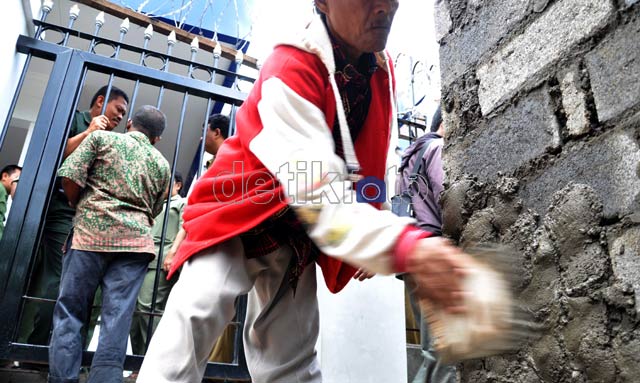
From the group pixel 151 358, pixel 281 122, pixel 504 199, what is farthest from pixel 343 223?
pixel 504 199

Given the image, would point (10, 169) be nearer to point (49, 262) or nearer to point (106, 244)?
point (49, 262)

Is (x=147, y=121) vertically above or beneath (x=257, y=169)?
above

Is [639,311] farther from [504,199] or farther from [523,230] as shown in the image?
[504,199]

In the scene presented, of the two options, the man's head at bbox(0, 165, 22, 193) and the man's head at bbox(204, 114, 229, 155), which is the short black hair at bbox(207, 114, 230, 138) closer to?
the man's head at bbox(204, 114, 229, 155)

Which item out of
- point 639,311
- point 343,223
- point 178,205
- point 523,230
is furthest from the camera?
point 178,205

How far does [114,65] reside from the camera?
3.41 meters

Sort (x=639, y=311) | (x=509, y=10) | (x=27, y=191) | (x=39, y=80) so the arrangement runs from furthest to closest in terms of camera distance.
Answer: (x=39, y=80)
(x=27, y=191)
(x=509, y=10)
(x=639, y=311)

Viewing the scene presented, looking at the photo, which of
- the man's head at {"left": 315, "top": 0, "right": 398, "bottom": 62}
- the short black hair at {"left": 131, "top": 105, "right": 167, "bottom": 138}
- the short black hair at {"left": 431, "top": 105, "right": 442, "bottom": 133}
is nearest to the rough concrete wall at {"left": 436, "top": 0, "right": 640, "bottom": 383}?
the man's head at {"left": 315, "top": 0, "right": 398, "bottom": 62}

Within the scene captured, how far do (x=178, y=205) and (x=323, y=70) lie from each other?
2932 mm

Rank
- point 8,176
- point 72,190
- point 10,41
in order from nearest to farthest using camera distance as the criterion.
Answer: point 72,190 < point 10,41 < point 8,176

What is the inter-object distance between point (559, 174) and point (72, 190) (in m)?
2.38

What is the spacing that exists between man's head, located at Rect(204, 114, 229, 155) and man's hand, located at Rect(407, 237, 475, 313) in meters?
3.04

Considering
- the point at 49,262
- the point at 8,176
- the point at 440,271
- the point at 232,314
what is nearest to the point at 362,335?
the point at 232,314

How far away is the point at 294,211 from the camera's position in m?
1.25
